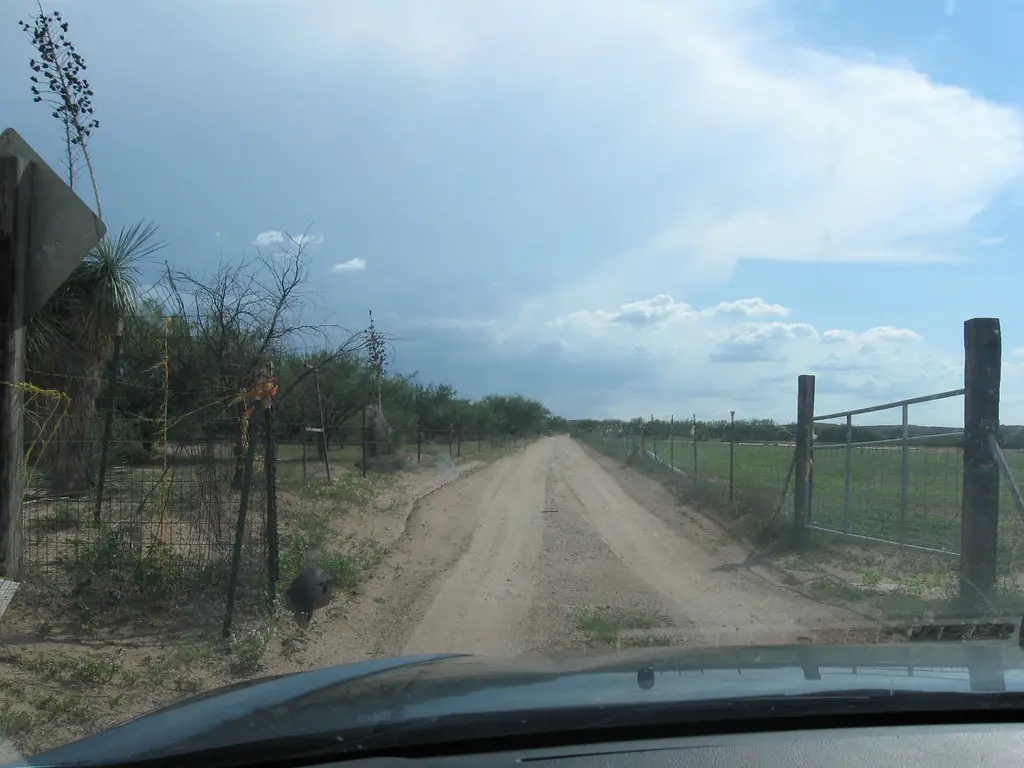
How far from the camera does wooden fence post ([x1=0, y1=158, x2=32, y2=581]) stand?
7.29 metres

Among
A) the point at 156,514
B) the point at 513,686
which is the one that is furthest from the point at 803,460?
the point at 513,686

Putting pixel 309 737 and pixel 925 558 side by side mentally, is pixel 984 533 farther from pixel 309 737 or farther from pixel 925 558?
pixel 309 737

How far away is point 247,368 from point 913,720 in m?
8.96

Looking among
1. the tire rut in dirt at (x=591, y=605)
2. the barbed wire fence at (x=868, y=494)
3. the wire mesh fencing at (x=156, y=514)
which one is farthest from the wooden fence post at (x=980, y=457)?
the wire mesh fencing at (x=156, y=514)

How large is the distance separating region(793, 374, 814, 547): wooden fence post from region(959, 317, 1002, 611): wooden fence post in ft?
13.1

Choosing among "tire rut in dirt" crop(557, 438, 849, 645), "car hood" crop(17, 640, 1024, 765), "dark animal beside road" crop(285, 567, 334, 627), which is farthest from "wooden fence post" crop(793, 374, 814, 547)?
"car hood" crop(17, 640, 1024, 765)

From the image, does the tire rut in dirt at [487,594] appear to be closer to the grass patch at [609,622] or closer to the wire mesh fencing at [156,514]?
the grass patch at [609,622]

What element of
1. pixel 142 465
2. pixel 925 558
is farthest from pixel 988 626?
pixel 142 465

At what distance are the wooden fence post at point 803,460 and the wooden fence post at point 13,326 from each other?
9303 mm

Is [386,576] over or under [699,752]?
under

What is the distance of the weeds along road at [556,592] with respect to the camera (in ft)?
24.0

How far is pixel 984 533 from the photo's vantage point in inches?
305

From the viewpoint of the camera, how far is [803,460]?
Answer: 40.8ft

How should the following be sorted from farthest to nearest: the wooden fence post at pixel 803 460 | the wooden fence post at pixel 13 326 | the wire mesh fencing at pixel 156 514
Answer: the wooden fence post at pixel 803 460, the wire mesh fencing at pixel 156 514, the wooden fence post at pixel 13 326
